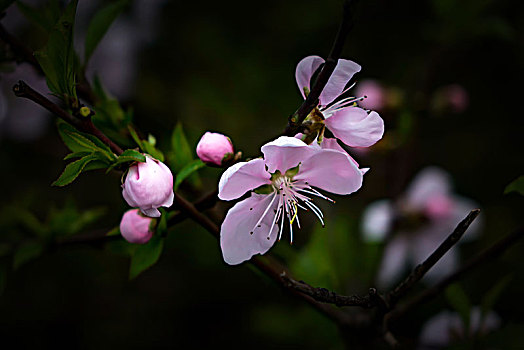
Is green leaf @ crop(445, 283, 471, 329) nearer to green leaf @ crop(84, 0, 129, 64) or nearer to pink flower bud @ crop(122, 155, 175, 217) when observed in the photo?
pink flower bud @ crop(122, 155, 175, 217)

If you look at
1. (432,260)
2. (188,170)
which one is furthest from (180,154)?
(432,260)

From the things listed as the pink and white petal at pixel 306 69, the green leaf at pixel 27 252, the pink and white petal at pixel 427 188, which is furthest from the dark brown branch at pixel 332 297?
the pink and white petal at pixel 427 188

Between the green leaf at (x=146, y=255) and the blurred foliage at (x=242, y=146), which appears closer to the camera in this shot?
the green leaf at (x=146, y=255)

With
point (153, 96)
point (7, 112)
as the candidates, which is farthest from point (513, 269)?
point (7, 112)

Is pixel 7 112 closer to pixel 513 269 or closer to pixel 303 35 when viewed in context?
pixel 303 35

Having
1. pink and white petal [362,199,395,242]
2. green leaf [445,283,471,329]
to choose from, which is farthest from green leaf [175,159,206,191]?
pink and white petal [362,199,395,242]

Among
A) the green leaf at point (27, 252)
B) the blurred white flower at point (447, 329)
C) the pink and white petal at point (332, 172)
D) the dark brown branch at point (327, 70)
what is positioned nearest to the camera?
the dark brown branch at point (327, 70)

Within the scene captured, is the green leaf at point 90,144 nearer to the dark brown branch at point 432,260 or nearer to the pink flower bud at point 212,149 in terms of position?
the pink flower bud at point 212,149

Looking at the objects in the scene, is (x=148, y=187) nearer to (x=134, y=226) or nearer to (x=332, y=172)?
(x=134, y=226)
